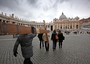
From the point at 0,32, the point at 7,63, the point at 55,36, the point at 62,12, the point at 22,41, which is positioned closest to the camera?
the point at 0,32

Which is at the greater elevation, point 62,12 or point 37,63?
point 62,12

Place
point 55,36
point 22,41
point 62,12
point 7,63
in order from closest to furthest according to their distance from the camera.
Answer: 1. point 22,41
2. point 7,63
3. point 55,36
4. point 62,12

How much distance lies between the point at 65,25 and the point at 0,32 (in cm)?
12779

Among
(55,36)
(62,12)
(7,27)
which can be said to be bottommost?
(55,36)

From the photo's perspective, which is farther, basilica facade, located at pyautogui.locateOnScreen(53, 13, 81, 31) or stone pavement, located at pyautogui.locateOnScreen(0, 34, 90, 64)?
basilica facade, located at pyautogui.locateOnScreen(53, 13, 81, 31)

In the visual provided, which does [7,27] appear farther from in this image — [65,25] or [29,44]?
[65,25]

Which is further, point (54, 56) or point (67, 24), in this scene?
point (67, 24)

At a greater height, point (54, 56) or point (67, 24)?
point (67, 24)

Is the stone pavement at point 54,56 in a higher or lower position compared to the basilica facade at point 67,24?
lower

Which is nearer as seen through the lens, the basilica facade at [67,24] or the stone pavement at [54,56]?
the stone pavement at [54,56]

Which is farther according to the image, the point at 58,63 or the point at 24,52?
the point at 58,63

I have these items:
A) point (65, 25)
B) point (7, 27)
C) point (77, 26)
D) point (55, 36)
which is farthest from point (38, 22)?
point (7, 27)

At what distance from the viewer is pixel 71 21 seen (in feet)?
417

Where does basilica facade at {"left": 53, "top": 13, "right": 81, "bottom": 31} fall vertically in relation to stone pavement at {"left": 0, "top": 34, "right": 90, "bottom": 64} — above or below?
above
